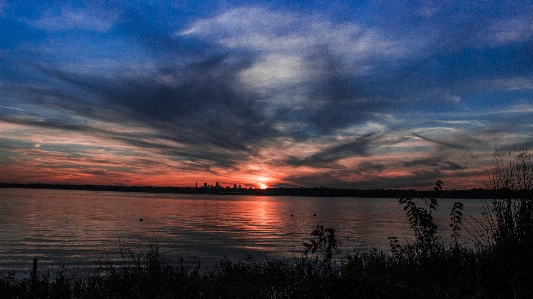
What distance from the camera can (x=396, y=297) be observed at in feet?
28.4

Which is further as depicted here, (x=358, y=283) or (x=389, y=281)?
(x=358, y=283)

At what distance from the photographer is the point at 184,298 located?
9219 millimetres

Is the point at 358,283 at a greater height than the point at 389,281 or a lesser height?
lesser

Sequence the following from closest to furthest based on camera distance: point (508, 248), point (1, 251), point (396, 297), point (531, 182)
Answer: point (396, 297) < point (508, 248) < point (531, 182) < point (1, 251)

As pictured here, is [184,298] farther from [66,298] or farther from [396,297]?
[396,297]

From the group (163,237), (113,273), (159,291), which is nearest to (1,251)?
(163,237)

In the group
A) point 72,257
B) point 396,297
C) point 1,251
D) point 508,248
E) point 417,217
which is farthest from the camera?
point 1,251

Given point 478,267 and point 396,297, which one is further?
point 478,267

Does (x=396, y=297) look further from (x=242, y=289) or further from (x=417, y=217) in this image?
(x=417, y=217)

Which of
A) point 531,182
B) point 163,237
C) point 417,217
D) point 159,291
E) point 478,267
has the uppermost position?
point 531,182

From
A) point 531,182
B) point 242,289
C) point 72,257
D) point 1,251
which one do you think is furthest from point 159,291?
point 1,251

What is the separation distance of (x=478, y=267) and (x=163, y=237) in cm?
3072

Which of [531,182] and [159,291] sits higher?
[531,182]

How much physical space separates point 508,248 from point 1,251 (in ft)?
95.2
